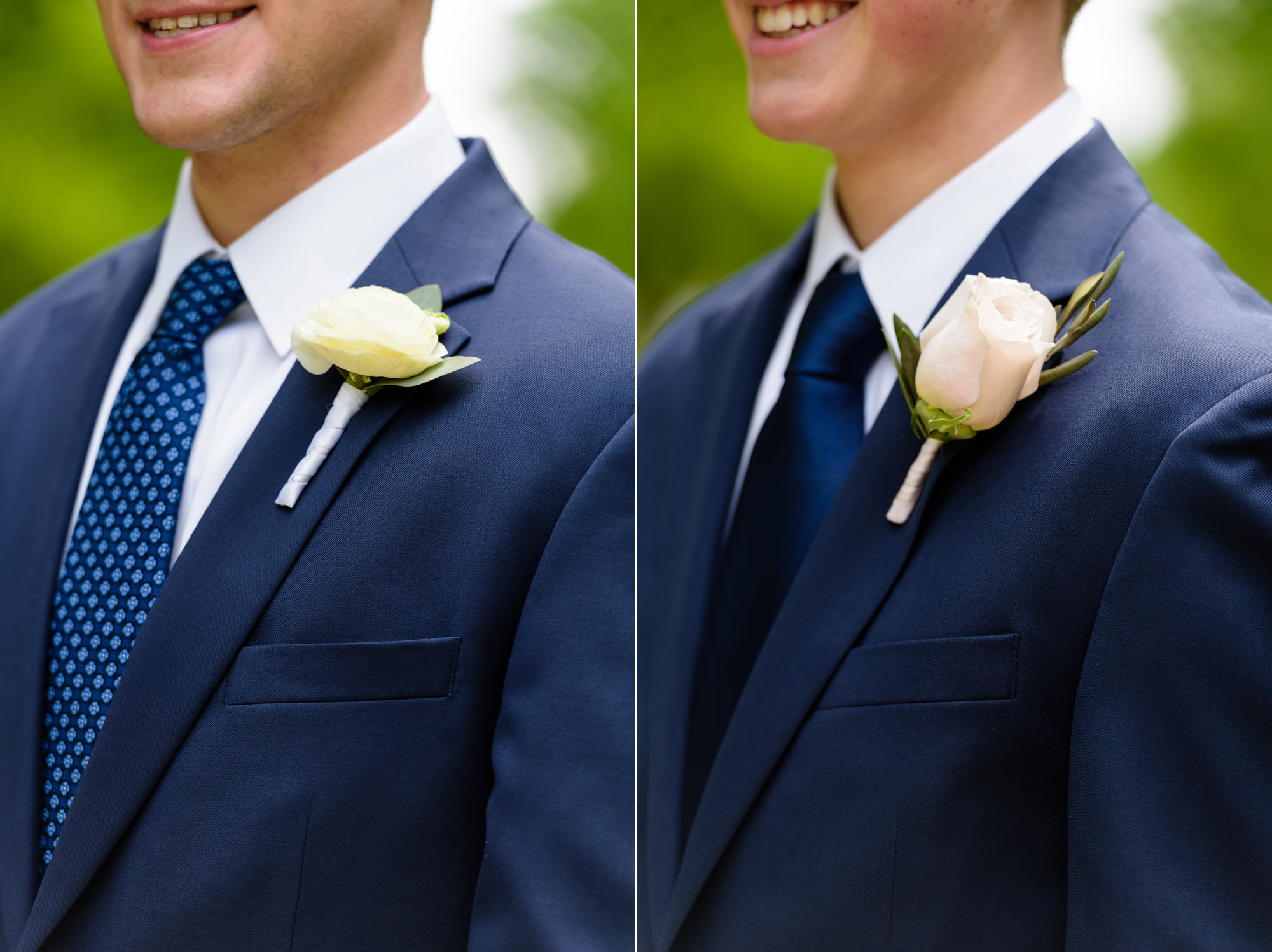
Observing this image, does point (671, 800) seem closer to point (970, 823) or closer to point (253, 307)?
point (970, 823)

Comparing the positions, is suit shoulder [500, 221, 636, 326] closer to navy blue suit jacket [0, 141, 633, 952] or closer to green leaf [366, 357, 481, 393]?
navy blue suit jacket [0, 141, 633, 952]

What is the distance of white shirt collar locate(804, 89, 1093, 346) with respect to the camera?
5.13 feet

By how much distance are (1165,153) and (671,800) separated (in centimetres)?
110

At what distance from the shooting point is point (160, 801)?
139cm

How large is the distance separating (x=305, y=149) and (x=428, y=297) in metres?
0.26

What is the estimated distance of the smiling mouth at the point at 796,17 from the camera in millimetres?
1663

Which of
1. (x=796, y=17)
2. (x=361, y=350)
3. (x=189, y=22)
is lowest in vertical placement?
(x=361, y=350)

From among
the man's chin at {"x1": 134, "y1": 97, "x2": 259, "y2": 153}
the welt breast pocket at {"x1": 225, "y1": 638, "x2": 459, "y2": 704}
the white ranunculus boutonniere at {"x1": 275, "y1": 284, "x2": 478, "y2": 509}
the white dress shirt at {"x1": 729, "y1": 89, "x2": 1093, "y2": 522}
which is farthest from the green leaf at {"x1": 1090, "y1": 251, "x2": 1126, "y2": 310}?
the man's chin at {"x1": 134, "y1": 97, "x2": 259, "y2": 153}

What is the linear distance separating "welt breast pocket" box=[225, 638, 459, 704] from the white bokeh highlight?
108 centimetres

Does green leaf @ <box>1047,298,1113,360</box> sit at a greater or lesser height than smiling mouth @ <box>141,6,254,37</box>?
lesser

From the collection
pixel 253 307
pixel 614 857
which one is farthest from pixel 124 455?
pixel 614 857

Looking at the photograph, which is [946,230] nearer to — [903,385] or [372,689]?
[903,385]

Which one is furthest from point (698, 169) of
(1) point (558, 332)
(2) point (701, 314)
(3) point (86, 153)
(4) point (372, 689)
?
(4) point (372, 689)

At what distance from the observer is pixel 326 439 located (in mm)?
1429
